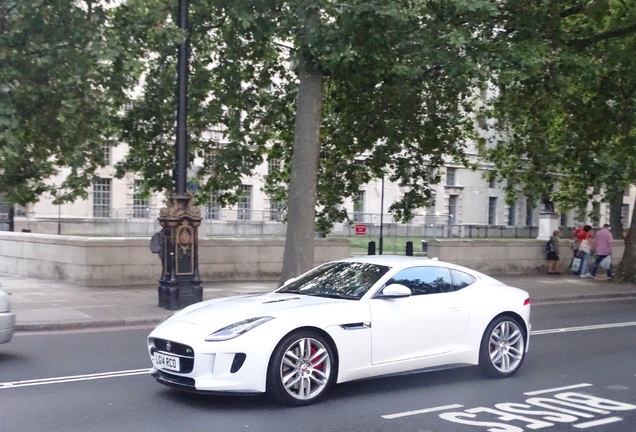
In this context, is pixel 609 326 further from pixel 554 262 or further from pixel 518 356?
pixel 554 262

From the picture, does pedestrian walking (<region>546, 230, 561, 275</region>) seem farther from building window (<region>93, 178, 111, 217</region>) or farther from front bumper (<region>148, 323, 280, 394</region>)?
building window (<region>93, 178, 111, 217</region>)

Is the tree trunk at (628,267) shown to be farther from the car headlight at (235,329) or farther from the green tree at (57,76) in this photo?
the car headlight at (235,329)

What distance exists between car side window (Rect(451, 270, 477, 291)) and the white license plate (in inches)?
131

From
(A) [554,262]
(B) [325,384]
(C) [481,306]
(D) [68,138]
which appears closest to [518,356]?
(C) [481,306]

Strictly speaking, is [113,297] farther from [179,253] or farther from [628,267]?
[628,267]

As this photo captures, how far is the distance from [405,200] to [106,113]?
9457 millimetres

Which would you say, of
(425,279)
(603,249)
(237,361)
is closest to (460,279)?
(425,279)

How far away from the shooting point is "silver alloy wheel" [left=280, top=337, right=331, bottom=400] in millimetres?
7883

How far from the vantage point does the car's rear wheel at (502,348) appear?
9609 mm

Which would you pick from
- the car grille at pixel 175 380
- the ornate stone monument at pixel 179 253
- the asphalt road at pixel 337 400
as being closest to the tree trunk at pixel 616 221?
the ornate stone monument at pixel 179 253

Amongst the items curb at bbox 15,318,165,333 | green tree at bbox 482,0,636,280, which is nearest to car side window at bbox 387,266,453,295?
curb at bbox 15,318,165,333

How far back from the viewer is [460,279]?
9.70 metres

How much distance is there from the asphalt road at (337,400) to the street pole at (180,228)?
14.1 feet

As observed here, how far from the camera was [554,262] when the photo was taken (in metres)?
27.8
